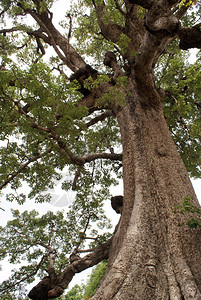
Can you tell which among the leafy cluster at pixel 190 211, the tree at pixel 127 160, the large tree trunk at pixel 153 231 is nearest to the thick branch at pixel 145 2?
the tree at pixel 127 160

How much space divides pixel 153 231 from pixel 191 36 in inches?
128

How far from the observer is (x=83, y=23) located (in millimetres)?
7836

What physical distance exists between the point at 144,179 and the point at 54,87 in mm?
2444

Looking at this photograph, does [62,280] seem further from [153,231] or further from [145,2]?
[145,2]

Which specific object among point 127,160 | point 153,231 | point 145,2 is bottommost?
point 153,231

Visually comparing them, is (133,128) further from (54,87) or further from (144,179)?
(54,87)

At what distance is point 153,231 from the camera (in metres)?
2.67

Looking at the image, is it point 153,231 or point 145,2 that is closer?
point 153,231

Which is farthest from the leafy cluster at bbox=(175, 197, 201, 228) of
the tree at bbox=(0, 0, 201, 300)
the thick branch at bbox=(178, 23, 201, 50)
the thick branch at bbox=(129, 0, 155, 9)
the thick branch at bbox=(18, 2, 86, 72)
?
the thick branch at bbox=(18, 2, 86, 72)

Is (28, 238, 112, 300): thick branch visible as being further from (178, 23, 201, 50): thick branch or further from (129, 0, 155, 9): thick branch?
(129, 0, 155, 9): thick branch

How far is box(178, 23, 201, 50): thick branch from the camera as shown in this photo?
3.51 meters

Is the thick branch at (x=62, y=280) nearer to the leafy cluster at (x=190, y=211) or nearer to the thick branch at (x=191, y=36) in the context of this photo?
the leafy cluster at (x=190, y=211)

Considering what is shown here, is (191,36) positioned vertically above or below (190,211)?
above

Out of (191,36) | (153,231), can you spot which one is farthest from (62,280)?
(191,36)
